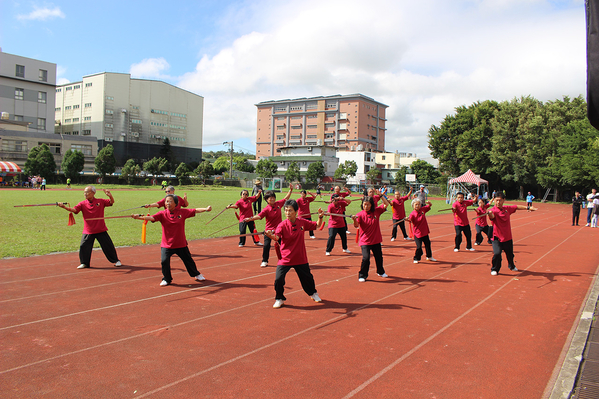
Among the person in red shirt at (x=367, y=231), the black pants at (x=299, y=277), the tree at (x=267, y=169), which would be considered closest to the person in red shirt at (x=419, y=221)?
the person in red shirt at (x=367, y=231)

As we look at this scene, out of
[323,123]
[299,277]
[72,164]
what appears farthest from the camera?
[323,123]

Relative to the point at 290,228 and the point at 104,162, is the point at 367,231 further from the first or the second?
the point at 104,162

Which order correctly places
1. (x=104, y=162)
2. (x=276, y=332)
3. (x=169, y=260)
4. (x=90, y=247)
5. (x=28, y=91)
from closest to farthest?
(x=276, y=332) < (x=169, y=260) < (x=90, y=247) < (x=104, y=162) < (x=28, y=91)

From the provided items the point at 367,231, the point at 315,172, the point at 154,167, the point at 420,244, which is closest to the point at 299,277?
the point at 367,231

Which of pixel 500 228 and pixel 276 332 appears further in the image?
pixel 500 228

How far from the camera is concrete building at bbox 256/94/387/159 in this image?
113438 millimetres

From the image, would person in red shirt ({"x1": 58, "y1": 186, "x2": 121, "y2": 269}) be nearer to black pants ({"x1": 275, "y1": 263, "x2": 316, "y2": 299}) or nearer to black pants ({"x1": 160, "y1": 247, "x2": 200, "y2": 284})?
black pants ({"x1": 160, "y1": 247, "x2": 200, "y2": 284})

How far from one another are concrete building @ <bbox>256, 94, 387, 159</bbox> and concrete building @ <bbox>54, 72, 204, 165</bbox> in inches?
1056

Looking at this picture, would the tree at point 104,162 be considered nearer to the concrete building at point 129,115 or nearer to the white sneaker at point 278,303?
the concrete building at point 129,115

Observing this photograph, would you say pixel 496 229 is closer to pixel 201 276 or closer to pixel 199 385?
pixel 201 276

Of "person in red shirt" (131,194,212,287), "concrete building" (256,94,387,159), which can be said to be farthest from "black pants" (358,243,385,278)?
"concrete building" (256,94,387,159)

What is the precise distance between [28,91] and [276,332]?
86.9m

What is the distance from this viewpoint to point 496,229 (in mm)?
9273

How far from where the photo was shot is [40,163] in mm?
56031
